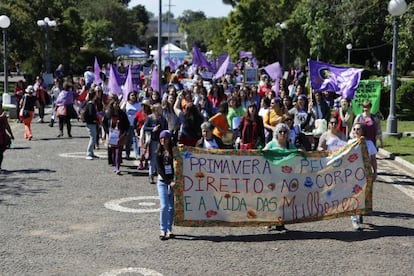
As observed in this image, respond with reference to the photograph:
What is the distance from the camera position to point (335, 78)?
14.5 meters

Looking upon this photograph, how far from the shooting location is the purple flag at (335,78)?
1416cm

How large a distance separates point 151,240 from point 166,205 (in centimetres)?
49

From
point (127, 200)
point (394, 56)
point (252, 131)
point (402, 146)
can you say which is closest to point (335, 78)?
point (402, 146)

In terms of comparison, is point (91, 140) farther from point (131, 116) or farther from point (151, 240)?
point (151, 240)

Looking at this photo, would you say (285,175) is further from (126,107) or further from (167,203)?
(126,107)

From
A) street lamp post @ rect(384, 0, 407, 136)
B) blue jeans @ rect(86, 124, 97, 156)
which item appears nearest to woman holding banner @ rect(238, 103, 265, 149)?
blue jeans @ rect(86, 124, 97, 156)

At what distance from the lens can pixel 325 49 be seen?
40.6 m

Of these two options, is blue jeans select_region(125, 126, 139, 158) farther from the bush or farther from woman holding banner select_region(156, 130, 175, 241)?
the bush

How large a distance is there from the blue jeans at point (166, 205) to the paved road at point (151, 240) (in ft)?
0.75

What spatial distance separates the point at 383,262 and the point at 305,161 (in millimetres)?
1857

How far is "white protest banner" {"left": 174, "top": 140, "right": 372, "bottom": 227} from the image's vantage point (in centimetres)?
849

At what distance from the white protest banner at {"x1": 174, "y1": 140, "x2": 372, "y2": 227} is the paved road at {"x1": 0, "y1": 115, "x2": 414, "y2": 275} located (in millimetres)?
269

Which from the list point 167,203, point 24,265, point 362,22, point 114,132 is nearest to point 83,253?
point 24,265

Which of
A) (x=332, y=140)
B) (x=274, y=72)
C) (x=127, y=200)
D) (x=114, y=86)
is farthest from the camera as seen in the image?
(x=274, y=72)
